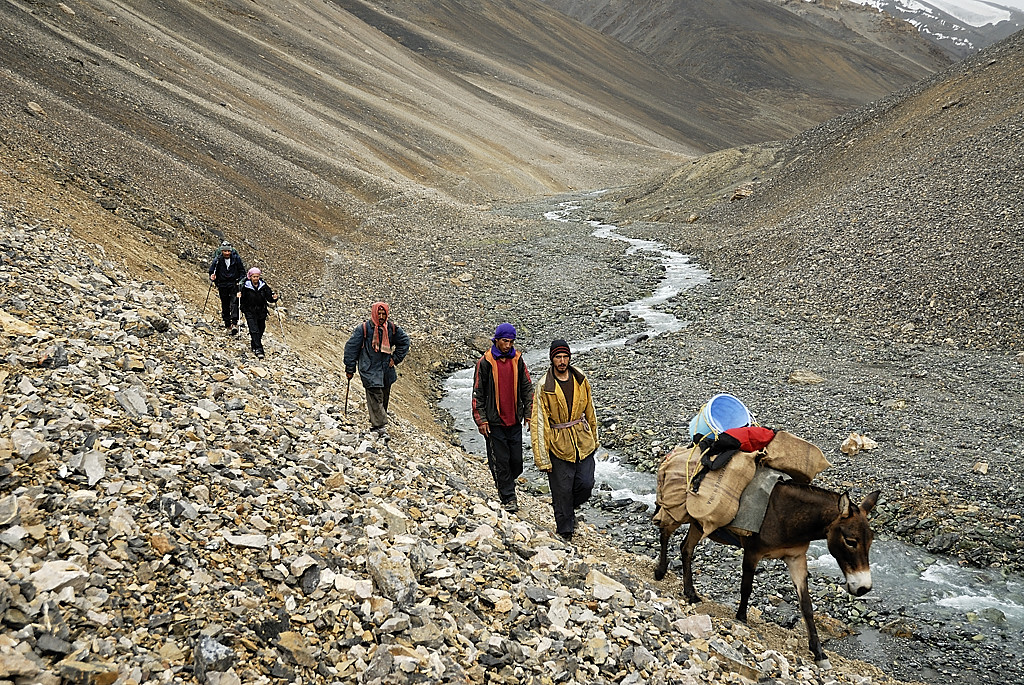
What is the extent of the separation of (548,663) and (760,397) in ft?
35.9

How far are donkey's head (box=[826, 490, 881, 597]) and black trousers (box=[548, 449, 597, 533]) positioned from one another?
8.49 ft

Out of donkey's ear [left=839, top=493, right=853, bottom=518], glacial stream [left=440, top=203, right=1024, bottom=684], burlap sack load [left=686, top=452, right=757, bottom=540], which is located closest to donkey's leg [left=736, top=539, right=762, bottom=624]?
burlap sack load [left=686, top=452, right=757, bottom=540]

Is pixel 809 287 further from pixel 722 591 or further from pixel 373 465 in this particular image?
pixel 373 465

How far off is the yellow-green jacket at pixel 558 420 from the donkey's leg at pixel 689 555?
4.62 feet

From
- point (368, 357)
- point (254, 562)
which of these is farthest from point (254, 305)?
point (254, 562)

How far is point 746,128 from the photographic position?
116m

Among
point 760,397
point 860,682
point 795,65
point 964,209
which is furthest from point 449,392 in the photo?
point 795,65

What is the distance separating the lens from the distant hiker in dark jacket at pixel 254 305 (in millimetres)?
12258

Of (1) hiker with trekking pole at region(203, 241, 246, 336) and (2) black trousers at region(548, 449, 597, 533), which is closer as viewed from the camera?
(2) black trousers at region(548, 449, 597, 533)

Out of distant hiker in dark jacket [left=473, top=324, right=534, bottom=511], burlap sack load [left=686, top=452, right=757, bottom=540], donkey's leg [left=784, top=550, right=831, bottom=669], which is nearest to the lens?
donkey's leg [left=784, top=550, right=831, bottom=669]

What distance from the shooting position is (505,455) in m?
8.94

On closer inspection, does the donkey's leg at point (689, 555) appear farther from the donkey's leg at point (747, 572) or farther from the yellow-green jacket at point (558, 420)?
the yellow-green jacket at point (558, 420)

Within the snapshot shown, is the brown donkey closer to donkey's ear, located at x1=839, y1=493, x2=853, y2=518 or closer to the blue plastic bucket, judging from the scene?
donkey's ear, located at x1=839, y1=493, x2=853, y2=518

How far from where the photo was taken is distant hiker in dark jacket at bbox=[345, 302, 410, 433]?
1020 cm
